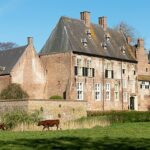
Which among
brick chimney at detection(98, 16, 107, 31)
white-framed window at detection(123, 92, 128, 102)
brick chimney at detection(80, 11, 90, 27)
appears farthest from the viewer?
brick chimney at detection(98, 16, 107, 31)

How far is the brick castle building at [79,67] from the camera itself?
4203cm

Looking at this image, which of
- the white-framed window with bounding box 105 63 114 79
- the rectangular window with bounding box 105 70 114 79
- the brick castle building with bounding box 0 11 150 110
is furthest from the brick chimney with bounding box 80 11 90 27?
the rectangular window with bounding box 105 70 114 79

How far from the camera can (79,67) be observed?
42.9 metres

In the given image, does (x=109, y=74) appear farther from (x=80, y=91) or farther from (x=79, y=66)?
(x=80, y=91)

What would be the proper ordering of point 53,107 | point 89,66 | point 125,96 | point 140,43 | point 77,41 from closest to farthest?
point 53,107
point 77,41
point 89,66
point 125,96
point 140,43

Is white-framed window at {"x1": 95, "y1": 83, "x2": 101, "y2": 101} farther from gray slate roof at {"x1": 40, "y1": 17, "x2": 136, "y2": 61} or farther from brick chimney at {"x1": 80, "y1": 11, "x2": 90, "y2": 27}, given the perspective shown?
brick chimney at {"x1": 80, "y1": 11, "x2": 90, "y2": 27}

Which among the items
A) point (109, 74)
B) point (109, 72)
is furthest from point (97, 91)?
point (109, 72)

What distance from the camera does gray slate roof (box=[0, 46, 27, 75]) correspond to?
41.6 m

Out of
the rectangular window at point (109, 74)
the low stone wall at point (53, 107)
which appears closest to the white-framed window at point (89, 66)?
the rectangular window at point (109, 74)

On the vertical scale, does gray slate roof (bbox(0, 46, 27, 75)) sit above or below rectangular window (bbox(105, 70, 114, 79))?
above

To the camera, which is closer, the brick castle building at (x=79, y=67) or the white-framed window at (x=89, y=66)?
the brick castle building at (x=79, y=67)

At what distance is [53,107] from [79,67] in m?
10.8

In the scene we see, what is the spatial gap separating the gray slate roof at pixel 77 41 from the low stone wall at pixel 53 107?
341 inches

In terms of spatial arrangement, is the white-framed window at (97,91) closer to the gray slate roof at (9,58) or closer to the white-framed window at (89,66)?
the white-framed window at (89,66)
